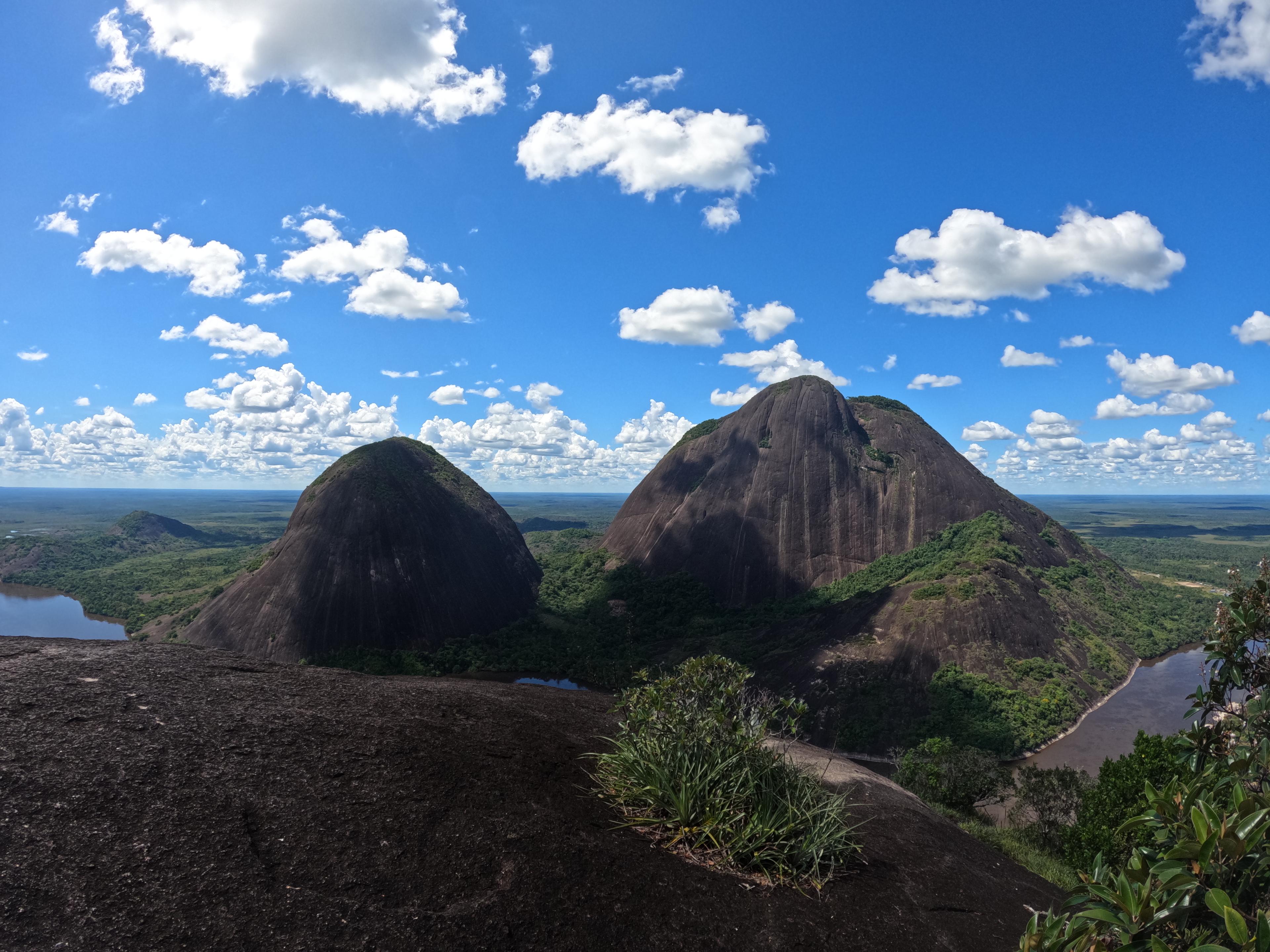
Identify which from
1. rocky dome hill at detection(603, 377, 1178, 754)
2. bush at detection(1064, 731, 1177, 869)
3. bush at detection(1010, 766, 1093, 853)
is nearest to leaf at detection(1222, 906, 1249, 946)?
bush at detection(1064, 731, 1177, 869)

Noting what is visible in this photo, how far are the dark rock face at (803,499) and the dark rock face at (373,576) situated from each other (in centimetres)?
2031

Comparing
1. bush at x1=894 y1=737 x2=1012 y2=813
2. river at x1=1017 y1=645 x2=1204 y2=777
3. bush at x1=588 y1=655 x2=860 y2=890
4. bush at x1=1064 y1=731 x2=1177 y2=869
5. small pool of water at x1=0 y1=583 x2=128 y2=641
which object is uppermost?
bush at x1=588 y1=655 x2=860 y2=890

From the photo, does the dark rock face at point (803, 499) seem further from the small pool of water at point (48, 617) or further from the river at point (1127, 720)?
the small pool of water at point (48, 617)

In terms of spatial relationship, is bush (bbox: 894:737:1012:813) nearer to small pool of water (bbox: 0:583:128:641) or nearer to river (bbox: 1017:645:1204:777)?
river (bbox: 1017:645:1204:777)

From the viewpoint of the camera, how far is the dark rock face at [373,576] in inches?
2135

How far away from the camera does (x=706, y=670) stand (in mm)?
7977

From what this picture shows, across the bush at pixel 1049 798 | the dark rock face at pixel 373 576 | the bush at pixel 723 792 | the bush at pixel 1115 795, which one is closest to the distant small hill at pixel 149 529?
the dark rock face at pixel 373 576

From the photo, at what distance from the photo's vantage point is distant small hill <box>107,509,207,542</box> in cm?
14562

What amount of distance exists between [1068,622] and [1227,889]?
61.1m

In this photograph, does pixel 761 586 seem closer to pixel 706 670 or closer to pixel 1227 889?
pixel 706 670

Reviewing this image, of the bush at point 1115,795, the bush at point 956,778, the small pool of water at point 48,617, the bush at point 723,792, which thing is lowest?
the small pool of water at point 48,617

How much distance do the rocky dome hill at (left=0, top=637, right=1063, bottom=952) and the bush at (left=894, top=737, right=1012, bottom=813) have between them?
22.9 meters

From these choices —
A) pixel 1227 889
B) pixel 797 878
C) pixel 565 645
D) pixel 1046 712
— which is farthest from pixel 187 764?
pixel 565 645

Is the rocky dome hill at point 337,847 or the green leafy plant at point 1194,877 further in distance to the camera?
the rocky dome hill at point 337,847
